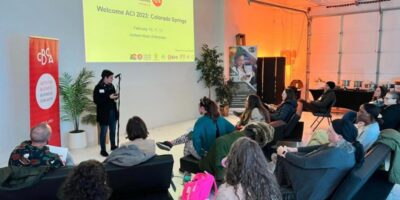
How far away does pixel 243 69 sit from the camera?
9055 millimetres

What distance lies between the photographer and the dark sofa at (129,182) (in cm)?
220

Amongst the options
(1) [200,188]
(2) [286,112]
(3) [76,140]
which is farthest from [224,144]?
(3) [76,140]

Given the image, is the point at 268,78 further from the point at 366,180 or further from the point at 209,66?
the point at 366,180

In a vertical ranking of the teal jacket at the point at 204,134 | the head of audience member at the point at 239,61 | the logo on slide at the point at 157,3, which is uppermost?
the logo on slide at the point at 157,3

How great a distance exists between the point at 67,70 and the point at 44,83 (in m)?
1.05

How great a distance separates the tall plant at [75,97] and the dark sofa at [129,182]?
3.19 meters

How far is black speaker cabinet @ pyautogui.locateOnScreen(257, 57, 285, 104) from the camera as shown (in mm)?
10312

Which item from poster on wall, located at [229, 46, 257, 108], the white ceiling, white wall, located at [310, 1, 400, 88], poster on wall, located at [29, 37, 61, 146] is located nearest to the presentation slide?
poster on wall, located at [29, 37, 61, 146]

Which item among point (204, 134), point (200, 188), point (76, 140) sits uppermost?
point (204, 134)

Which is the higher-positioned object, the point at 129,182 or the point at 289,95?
the point at 289,95

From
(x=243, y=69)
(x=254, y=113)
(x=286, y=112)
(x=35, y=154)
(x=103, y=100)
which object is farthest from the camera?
(x=243, y=69)

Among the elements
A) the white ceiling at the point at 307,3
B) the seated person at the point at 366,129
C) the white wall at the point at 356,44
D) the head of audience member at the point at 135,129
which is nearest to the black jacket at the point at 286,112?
the seated person at the point at 366,129

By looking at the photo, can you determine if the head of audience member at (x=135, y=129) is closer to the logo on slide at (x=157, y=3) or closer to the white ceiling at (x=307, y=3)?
the logo on slide at (x=157, y=3)

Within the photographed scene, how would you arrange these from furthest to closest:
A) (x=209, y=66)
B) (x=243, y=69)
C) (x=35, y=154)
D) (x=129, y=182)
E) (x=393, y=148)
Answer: (x=243, y=69) → (x=209, y=66) → (x=393, y=148) → (x=129, y=182) → (x=35, y=154)
